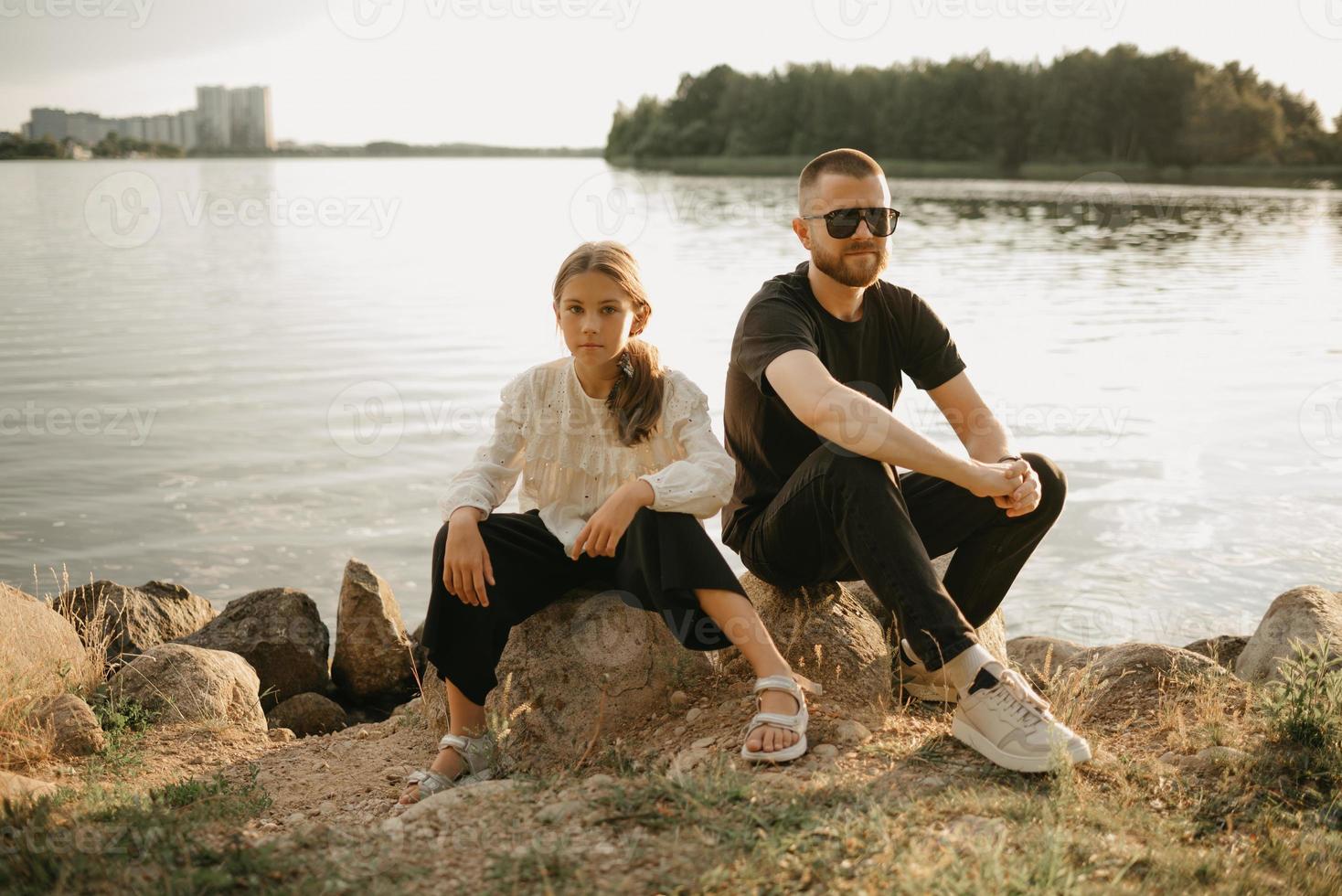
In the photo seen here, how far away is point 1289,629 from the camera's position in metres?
4.96

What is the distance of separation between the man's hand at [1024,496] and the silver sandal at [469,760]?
1928mm

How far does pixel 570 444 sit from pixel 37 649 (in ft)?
8.89

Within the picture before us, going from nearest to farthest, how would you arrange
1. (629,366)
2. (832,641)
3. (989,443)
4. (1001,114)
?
(629,366) → (989,443) → (832,641) → (1001,114)

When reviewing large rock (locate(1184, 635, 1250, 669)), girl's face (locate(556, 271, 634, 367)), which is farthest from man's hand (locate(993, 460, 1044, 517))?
large rock (locate(1184, 635, 1250, 669))

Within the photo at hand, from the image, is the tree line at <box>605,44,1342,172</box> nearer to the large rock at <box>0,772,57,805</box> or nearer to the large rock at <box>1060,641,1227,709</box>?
the large rock at <box>1060,641,1227,709</box>

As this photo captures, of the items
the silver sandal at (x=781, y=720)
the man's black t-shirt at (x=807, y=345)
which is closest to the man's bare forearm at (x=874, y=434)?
the man's black t-shirt at (x=807, y=345)

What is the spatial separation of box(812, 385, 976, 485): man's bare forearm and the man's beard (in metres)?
0.61

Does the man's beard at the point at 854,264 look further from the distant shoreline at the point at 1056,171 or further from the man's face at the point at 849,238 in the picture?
the distant shoreline at the point at 1056,171

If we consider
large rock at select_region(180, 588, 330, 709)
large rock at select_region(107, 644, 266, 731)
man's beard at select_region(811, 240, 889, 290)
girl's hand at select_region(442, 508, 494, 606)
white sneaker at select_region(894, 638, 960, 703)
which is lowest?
large rock at select_region(180, 588, 330, 709)

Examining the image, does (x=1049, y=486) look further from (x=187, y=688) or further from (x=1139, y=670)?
(x=187, y=688)

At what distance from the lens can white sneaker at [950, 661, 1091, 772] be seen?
330cm

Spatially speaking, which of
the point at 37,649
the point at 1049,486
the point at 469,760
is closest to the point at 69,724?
the point at 37,649

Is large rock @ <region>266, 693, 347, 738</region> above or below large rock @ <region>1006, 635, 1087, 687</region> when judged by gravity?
below

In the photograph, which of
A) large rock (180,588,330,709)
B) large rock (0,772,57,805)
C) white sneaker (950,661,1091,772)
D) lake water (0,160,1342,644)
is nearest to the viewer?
large rock (0,772,57,805)
